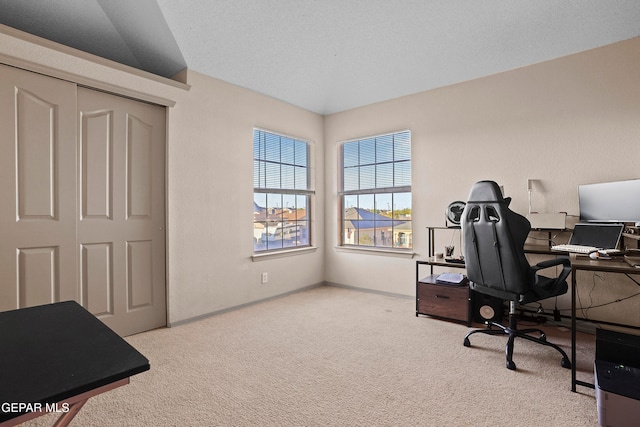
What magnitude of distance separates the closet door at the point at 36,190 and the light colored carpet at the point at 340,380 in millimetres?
850

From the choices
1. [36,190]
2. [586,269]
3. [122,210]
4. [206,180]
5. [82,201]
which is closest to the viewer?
[586,269]

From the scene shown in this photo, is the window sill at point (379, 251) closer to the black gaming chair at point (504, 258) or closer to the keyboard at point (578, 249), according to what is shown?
the black gaming chair at point (504, 258)

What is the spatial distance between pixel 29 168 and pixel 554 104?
4.59 m

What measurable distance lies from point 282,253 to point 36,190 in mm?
2520

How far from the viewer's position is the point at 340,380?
2.09 m

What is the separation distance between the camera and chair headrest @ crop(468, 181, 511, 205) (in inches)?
89.6

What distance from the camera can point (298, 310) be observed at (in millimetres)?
3586

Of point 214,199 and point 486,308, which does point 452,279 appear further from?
point 214,199

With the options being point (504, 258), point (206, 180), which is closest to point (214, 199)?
point (206, 180)

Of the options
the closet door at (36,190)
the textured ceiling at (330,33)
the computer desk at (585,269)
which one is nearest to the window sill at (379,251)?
the computer desk at (585,269)

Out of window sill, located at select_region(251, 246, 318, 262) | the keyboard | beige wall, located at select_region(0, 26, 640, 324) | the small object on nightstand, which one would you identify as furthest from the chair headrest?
window sill, located at select_region(251, 246, 318, 262)

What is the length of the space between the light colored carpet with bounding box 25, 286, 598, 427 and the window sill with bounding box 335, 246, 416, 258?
0.98 metres

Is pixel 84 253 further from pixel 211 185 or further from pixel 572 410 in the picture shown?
pixel 572 410

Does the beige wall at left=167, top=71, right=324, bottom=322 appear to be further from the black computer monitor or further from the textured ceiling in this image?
the black computer monitor
